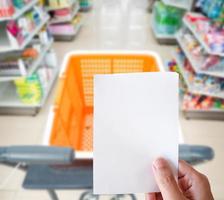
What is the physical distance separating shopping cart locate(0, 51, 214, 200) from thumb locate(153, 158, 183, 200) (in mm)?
340

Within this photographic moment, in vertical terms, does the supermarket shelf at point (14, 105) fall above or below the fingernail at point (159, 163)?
below

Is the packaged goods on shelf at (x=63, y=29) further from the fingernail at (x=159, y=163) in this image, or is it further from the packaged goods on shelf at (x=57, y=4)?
the fingernail at (x=159, y=163)

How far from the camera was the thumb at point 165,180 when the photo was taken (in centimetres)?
51

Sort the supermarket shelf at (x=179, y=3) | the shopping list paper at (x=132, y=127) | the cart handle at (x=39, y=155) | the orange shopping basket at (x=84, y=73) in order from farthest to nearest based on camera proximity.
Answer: the supermarket shelf at (x=179, y=3), the orange shopping basket at (x=84, y=73), the cart handle at (x=39, y=155), the shopping list paper at (x=132, y=127)

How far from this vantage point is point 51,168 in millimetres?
1113

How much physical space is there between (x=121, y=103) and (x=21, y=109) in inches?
75.9

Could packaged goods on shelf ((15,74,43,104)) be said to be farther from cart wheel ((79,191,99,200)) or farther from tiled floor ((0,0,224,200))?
cart wheel ((79,191,99,200))

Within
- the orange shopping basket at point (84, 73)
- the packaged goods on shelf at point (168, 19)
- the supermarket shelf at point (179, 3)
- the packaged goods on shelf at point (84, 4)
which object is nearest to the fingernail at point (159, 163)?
the orange shopping basket at point (84, 73)

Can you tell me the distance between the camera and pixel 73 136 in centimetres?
151

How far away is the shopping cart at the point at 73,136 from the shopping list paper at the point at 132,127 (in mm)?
313

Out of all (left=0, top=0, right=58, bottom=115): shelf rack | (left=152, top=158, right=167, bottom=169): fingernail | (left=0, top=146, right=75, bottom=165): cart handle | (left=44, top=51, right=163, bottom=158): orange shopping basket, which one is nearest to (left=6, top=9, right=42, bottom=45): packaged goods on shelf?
(left=0, top=0, right=58, bottom=115): shelf rack

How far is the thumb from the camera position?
1.68ft

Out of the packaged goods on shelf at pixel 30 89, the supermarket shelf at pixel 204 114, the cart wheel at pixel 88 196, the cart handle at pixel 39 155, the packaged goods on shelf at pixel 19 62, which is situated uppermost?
the cart handle at pixel 39 155

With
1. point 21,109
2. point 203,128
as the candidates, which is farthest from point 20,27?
point 203,128
